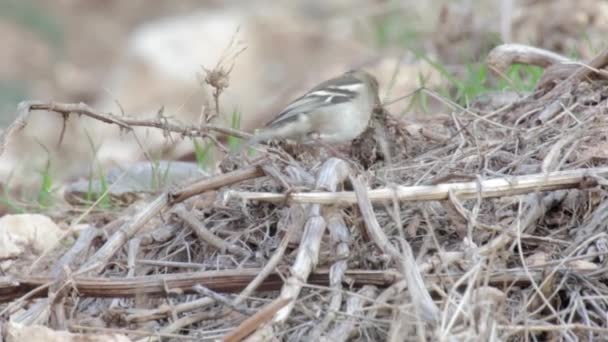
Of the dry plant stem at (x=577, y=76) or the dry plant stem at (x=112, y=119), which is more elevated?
the dry plant stem at (x=112, y=119)

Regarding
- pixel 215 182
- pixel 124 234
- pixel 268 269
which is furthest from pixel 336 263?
pixel 124 234

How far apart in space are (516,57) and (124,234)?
2215 millimetres

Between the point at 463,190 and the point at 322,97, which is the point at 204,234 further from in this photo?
the point at 322,97

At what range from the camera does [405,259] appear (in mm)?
3551

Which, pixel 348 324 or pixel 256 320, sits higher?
pixel 256 320

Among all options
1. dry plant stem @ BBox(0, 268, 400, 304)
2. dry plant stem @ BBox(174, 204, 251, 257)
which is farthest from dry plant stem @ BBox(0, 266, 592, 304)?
dry plant stem @ BBox(174, 204, 251, 257)

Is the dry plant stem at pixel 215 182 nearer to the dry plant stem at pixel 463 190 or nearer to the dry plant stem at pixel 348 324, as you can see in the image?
the dry plant stem at pixel 463 190

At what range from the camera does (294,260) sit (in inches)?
149

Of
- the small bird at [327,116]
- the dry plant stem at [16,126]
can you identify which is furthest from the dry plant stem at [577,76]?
the dry plant stem at [16,126]

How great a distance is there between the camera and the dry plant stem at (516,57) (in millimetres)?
5379

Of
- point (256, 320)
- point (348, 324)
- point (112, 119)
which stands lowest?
point (348, 324)

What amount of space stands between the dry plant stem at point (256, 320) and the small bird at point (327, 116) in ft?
4.63

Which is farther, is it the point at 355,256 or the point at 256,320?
the point at 355,256

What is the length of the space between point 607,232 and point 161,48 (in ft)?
34.9
